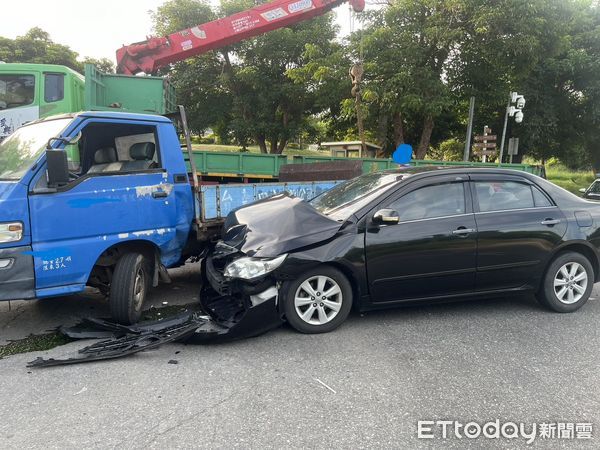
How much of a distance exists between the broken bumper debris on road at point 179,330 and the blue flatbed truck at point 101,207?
27 centimetres

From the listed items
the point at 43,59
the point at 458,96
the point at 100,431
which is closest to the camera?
the point at 100,431

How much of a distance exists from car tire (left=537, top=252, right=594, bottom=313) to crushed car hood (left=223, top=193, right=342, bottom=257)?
2.43 metres

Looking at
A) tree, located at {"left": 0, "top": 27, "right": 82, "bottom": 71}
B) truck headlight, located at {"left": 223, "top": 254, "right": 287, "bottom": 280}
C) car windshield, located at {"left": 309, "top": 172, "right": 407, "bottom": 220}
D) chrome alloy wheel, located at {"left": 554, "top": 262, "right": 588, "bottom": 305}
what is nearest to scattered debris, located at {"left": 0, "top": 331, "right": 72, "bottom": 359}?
truck headlight, located at {"left": 223, "top": 254, "right": 287, "bottom": 280}

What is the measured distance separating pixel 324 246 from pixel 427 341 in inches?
50.0

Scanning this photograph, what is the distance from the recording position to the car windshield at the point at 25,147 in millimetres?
3830

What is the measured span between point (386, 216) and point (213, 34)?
26.9 feet

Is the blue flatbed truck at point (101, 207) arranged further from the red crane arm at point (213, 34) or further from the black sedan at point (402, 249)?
the red crane arm at point (213, 34)

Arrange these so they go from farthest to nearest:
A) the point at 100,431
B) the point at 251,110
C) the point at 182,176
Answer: the point at 251,110 < the point at 182,176 < the point at 100,431

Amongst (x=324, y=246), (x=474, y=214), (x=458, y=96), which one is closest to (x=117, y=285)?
(x=324, y=246)

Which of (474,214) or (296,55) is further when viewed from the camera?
(296,55)

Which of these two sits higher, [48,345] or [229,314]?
[229,314]

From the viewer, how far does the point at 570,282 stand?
4.60m

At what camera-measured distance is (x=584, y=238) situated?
15.1ft

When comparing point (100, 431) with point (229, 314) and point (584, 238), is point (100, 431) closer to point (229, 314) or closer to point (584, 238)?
point (229, 314)
